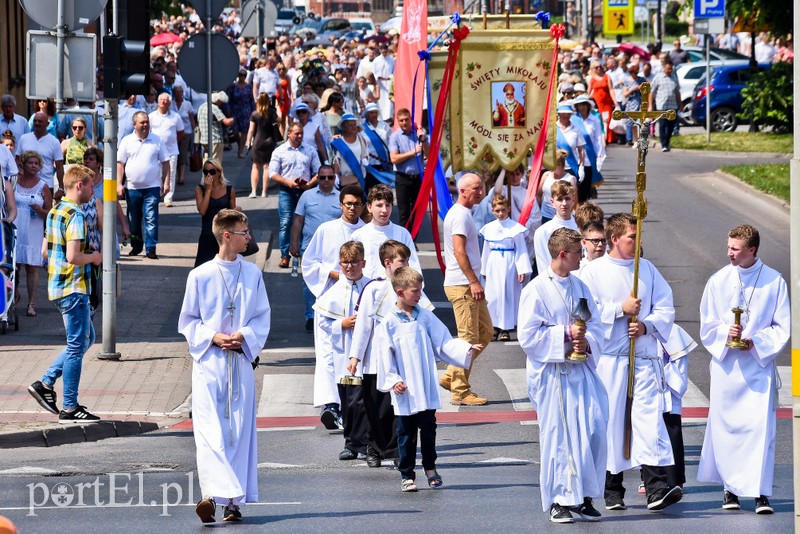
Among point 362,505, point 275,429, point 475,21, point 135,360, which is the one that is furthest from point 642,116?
point 475,21

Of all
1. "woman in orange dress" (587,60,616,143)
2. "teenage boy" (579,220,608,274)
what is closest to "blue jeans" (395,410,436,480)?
"teenage boy" (579,220,608,274)

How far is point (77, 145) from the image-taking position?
20.5 metres

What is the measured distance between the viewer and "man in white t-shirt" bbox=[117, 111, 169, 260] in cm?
2106

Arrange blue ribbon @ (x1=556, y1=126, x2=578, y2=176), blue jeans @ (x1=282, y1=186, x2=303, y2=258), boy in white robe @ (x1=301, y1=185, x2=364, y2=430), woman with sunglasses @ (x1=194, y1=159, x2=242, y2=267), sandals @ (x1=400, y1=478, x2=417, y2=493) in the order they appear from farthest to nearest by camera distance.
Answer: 1. blue ribbon @ (x1=556, y1=126, x2=578, y2=176)
2. blue jeans @ (x1=282, y1=186, x2=303, y2=258)
3. woman with sunglasses @ (x1=194, y1=159, x2=242, y2=267)
4. boy in white robe @ (x1=301, y1=185, x2=364, y2=430)
5. sandals @ (x1=400, y1=478, x2=417, y2=493)

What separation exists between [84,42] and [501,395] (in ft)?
14.6

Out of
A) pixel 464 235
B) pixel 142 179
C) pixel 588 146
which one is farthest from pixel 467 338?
pixel 588 146

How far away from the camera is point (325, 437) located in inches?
490

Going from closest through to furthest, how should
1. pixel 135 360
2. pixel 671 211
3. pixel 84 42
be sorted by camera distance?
pixel 84 42 → pixel 135 360 → pixel 671 211

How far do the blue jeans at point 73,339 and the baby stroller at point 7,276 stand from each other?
0.48 meters

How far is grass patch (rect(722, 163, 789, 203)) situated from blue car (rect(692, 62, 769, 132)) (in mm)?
7229

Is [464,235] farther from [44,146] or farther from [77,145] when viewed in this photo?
[44,146]

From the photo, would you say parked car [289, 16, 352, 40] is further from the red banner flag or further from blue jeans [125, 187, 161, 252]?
the red banner flag

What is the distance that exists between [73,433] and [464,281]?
336cm

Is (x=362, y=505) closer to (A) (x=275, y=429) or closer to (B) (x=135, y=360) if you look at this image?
(A) (x=275, y=429)
